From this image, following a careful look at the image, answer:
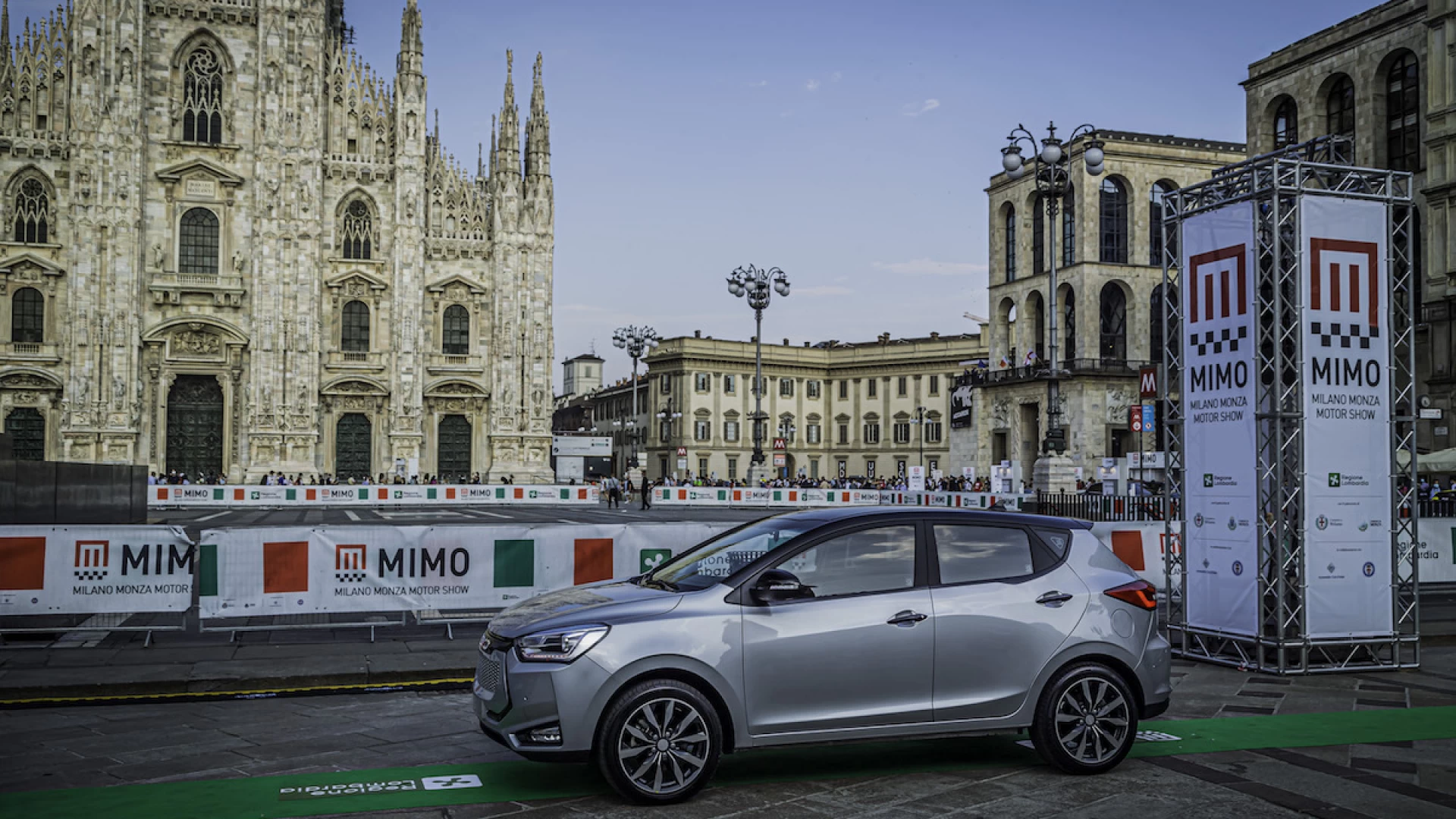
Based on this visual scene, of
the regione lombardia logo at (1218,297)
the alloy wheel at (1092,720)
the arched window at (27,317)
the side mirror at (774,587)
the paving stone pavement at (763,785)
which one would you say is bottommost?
the paving stone pavement at (763,785)

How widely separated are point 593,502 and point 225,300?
17438mm

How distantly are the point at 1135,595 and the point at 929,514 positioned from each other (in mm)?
1361

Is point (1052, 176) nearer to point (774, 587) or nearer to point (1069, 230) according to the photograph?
point (774, 587)

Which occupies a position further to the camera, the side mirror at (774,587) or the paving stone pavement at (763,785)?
the side mirror at (774,587)

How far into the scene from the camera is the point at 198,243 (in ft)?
169

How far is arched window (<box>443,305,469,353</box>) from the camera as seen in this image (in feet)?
178

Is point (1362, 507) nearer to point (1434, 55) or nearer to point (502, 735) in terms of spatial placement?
point (502, 735)

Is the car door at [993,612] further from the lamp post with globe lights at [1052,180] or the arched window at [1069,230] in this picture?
the arched window at [1069,230]

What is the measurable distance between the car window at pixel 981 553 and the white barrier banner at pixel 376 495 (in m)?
42.0

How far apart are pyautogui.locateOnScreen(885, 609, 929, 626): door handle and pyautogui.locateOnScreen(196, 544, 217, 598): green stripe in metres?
8.30

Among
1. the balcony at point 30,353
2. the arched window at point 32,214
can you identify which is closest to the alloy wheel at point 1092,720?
the balcony at point 30,353

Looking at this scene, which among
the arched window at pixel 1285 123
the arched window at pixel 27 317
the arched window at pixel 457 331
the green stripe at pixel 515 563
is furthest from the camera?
the arched window at pixel 457 331

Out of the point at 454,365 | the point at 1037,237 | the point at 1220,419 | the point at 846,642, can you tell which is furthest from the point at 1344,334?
the point at 1037,237

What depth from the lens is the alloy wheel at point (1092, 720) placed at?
7.06 metres
